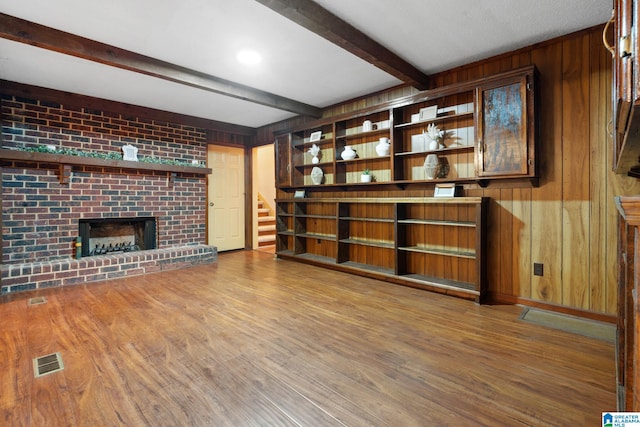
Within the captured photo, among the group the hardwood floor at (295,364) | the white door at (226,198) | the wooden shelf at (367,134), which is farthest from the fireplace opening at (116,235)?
the wooden shelf at (367,134)

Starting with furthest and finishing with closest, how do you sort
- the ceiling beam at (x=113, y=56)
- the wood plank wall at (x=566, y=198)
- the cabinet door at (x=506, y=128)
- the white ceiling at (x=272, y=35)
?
the cabinet door at (x=506, y=128), the wood plank wall at (x=566, y=198), the ceiling beam at (x=113, y=56), the white ceiling at (x=272, y=35)

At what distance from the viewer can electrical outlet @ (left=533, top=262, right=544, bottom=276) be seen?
9.41ft

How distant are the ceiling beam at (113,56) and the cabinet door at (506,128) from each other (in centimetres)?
266

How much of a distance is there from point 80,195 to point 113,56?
2338 millimetres

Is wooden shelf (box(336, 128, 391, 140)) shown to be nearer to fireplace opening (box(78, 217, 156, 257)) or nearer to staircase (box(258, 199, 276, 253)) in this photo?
staircase (box(258, 199, 276, 253))

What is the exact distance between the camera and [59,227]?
412cm

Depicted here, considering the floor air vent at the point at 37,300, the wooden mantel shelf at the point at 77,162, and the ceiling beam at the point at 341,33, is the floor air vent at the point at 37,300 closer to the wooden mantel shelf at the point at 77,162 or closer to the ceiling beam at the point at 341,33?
the wooden mantel shelf at the point at 77,162

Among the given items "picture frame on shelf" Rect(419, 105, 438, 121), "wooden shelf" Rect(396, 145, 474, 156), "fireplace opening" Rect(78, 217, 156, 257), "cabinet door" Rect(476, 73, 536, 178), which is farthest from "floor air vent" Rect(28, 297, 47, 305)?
"cabinet door" Rect(476, 73, 536, 178)

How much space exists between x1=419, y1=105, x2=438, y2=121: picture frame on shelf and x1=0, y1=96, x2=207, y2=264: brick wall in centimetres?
392

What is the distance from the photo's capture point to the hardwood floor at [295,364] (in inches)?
57.6

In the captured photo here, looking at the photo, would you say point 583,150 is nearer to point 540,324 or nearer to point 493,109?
point 493,109

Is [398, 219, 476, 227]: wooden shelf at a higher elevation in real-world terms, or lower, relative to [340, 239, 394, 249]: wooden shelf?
higher

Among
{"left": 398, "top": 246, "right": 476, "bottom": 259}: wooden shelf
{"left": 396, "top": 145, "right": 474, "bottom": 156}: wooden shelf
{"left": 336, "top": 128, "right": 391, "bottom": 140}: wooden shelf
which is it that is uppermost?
{"left": 336, "top": 128, "right": 391, "bottom": 140}: wooden shelf

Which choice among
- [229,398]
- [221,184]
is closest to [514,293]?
[229,398]
